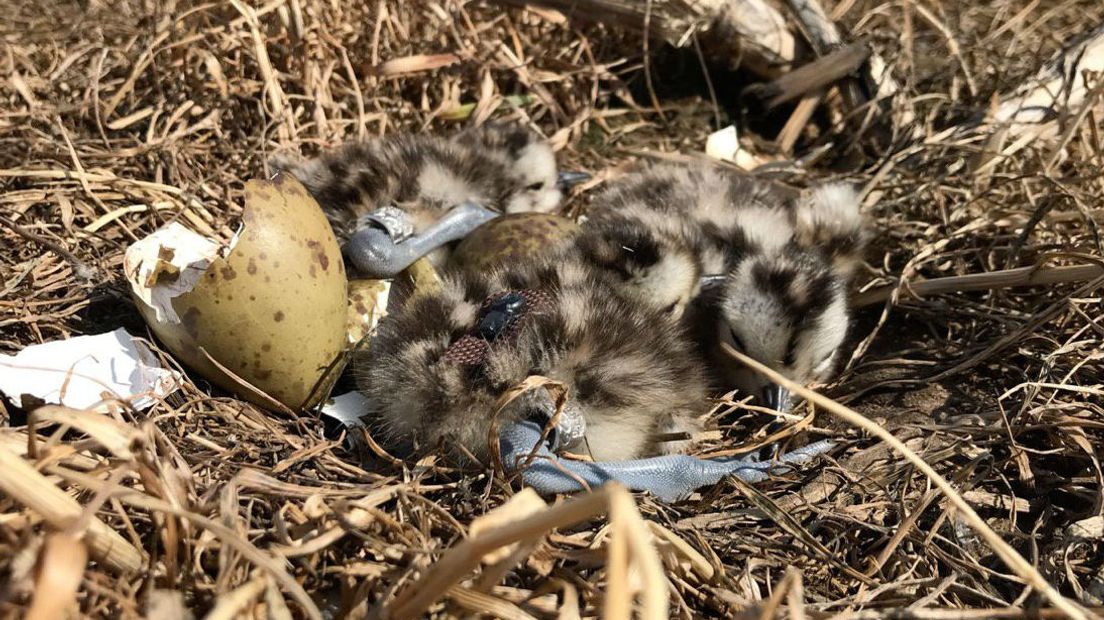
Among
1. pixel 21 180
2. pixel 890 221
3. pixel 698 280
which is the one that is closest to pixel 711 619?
pixel 698 280

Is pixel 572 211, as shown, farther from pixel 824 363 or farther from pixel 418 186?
pixel 824 363

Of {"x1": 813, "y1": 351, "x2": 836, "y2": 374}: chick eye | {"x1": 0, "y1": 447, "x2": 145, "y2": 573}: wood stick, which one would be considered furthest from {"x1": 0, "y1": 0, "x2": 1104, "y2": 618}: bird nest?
{"x1": 813, "y1": 351, "x2": 836, "y2": 374}: chick eye

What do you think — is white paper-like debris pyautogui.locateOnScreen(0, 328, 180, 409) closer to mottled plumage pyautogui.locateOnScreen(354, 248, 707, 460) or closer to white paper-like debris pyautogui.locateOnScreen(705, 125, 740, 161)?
mottled plumage pyautogui.locateOnScreen(354, 248, 707, 460)

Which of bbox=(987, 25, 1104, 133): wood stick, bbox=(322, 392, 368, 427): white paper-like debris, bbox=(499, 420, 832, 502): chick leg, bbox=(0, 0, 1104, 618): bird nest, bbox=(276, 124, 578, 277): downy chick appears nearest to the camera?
bbox=(0, 0, 1104, 618): bird nest

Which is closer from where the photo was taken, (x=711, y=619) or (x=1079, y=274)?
(x=711, y=619)

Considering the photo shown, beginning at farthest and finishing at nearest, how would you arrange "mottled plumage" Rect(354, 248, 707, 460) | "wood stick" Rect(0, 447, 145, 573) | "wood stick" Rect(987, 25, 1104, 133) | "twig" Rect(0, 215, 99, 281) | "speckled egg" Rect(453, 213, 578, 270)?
"wood stick" Rect(987, 25, 1104, 133)
"speckled egg" Rect(453, 213, 578, 270)
"twig" Rect(0, 215, 99, 281)
"mottled plumage" Rect(354, 248, 707, 460)
"wood stick" Rect(0, 447, 145, 573)

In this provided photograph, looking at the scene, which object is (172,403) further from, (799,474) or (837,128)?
(837,128)
